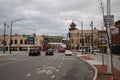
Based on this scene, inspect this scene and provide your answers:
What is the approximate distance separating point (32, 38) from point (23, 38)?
686cm

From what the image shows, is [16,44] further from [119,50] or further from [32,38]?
[119,50]

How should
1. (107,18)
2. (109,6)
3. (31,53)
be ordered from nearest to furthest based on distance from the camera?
(107,18)
(109,6)
(31,53)

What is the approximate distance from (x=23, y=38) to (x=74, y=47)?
28189 millimetres

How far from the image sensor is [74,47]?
536ft

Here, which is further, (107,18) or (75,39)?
(75,39)

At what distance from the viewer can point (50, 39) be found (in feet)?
556

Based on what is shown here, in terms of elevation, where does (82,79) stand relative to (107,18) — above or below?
below

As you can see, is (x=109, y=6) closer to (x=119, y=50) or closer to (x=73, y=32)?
(x=119, y=50)

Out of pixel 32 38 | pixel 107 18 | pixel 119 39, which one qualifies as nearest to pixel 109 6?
pixel 107 18

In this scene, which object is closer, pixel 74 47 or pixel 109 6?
pixel 109 6

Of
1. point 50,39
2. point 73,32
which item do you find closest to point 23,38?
point 50,39

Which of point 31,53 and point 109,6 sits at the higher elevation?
point 109,6

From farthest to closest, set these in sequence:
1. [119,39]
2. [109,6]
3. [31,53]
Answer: [119,39]
[31,53]
[109,6]

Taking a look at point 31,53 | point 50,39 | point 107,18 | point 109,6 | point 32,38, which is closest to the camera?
point 107,18
